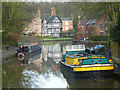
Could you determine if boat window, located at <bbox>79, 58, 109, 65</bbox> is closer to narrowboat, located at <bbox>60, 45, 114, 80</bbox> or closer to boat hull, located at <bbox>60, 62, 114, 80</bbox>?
narrowboat, located at <bbox>60, 45, 114, 80</bbox>

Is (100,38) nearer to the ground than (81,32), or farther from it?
nearer to the ground

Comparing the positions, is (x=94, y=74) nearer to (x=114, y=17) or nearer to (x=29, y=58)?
(x=114, y=17)

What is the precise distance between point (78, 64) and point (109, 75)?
2409 mm

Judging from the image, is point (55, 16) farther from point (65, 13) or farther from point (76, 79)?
point (76, 79)

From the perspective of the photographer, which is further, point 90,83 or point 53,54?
point 53,54

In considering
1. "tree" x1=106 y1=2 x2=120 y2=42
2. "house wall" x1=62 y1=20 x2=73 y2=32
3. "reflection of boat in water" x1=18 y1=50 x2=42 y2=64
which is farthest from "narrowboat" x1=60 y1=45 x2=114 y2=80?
"house wall" x1=62 y1=20 x2=73 y2=32

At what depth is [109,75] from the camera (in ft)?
53.5

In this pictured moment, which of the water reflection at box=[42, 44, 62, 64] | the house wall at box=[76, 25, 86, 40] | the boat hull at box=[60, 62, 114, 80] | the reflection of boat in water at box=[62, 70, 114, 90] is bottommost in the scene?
the water reflection at box=[42, 44, 62, 64]

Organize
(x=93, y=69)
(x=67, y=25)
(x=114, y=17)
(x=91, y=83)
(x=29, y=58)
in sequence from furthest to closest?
(x=67, y=25) → (x=29, y=58) → (x=114, y=17) → (x=93, y=69) → (x=91, y=83)

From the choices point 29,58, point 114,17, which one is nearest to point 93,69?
point 114,17

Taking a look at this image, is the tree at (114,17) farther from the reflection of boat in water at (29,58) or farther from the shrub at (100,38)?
the shrub at (100,38)

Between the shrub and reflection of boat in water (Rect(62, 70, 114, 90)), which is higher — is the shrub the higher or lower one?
the higher one

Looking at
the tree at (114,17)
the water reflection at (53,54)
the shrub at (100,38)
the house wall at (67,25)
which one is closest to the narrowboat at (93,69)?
the tree at (114,17)

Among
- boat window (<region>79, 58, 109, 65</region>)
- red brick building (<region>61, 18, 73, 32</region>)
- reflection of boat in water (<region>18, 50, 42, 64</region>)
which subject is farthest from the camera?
red brick building (<region>61, 18, 73, 32</region>)
